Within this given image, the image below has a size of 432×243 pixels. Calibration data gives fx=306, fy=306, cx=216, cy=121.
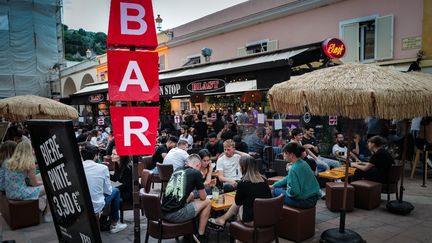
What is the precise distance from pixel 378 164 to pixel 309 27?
27.1ft

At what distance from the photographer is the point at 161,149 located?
7.50 m

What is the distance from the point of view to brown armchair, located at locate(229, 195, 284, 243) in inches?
147

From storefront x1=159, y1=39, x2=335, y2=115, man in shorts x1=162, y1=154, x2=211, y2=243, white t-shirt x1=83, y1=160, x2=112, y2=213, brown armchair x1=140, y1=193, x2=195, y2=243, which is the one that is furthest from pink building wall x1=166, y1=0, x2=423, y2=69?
white t-shirt x1=83, y1=160, x2=112, y2=213

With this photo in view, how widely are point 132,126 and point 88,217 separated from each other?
2.79ft

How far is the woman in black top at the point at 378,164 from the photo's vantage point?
5.96 meters

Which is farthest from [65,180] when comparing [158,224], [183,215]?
[183,215]

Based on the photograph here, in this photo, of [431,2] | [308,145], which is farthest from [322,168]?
[431,2]

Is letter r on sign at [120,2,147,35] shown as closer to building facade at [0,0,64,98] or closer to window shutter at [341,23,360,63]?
window shutter at [341,23,360,63]

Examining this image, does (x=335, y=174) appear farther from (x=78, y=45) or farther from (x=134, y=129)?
(x=78, y=45)

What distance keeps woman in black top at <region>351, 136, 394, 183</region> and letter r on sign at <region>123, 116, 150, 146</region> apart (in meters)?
4.88

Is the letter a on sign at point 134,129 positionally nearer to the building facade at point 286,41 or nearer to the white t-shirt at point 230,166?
the white t-shirt at point 230,166

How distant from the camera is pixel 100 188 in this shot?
15.5 ft

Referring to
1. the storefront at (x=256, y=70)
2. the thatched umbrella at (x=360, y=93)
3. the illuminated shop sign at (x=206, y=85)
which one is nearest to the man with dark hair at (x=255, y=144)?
the storefront at (x=256, y=70)

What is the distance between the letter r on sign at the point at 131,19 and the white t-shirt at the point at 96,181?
2.70 metres
